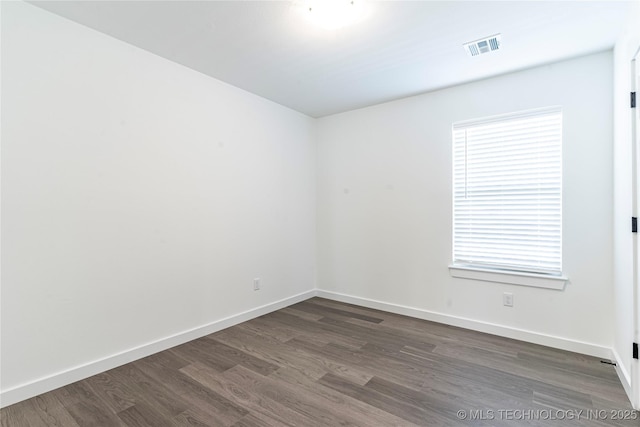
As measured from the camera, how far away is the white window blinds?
2809 mm

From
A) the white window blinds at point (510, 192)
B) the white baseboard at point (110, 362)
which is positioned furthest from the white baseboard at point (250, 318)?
the white window blinds at point (510, 192)

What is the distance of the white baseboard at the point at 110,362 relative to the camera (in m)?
2.00

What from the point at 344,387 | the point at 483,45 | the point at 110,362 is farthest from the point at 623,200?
the point at 110,362

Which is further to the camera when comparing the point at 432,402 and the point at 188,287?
the point at 188,287

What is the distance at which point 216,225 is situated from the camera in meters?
3.22

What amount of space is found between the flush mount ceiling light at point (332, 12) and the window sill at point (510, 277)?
2.57 meters

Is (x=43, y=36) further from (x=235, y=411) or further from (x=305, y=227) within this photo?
(x=305, y=227)

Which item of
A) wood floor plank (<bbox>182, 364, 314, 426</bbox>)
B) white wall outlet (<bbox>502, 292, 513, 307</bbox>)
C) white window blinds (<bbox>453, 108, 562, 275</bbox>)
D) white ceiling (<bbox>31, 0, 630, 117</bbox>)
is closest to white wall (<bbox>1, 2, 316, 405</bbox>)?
white ceiling (<bbox>31, 0, 630, 117</bbox>)

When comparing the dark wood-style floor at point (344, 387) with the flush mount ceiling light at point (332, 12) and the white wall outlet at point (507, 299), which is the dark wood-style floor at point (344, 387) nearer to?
the white wall outlet at point (507, 299)

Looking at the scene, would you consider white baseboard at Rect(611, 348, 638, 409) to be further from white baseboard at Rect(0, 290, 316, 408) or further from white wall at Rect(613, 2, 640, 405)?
white baseboard at Rect(0, 290, 316, 408)

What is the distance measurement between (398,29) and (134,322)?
3.14 meters

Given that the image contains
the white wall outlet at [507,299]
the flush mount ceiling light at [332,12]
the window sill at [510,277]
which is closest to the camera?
the flush mount ceiling light at [332,12]

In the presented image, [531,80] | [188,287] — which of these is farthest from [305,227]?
[531,80]


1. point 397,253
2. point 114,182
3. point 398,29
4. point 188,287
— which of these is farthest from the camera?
point 397,253
